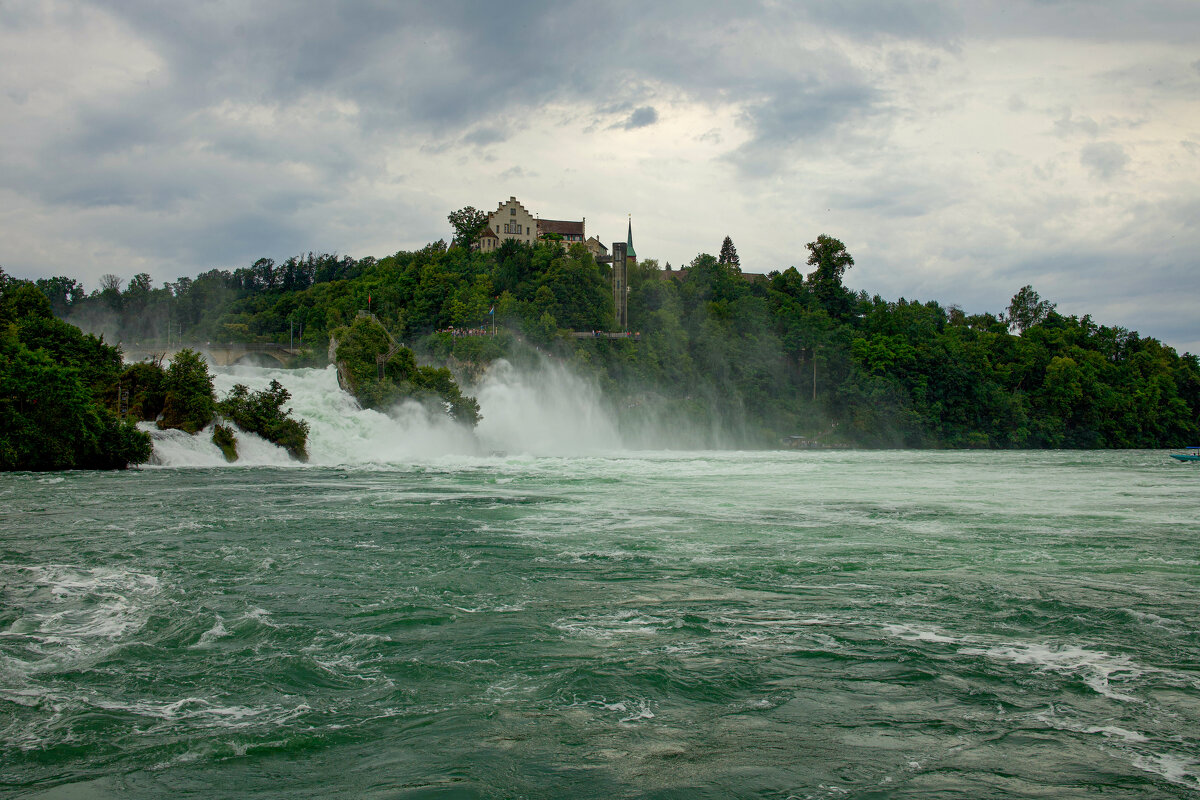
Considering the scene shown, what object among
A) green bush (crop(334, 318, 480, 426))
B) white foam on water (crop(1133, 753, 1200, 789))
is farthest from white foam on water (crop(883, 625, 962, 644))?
green bush (crop(334, 318, 480, 426))

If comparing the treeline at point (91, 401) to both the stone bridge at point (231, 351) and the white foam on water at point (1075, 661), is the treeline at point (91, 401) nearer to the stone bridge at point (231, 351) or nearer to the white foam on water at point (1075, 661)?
the white foam on water at point (1075, 661)

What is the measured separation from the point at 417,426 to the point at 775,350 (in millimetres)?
53766

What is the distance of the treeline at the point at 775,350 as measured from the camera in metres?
79.0

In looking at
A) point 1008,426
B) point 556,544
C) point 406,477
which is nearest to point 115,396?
point 406,477

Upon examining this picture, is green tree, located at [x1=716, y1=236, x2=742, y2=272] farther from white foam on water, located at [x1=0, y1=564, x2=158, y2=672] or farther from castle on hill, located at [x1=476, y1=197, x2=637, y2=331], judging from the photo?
white foam on water, located at [x1=0, y1=564, x2=158, y2=672]

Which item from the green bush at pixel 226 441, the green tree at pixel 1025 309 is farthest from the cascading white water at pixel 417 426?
the green tree at pixel 1025 309

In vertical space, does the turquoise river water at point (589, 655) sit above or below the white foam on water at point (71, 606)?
below

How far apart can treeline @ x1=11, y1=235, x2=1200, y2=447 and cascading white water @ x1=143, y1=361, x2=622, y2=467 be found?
5126 millimetres

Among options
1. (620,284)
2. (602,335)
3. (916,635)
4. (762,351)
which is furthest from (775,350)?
(916,635)

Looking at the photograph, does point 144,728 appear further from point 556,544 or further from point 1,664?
point 556,544

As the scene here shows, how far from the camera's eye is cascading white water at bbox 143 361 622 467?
3788 centimetres

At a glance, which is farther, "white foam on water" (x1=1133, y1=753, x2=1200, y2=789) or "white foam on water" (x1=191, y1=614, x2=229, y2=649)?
"white foam on water" (x1=191, y1=614, x2=229, y2=649)

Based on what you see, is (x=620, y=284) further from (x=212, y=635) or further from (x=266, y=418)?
(x=212, y=635)

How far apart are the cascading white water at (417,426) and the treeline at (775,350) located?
5.13 meters
